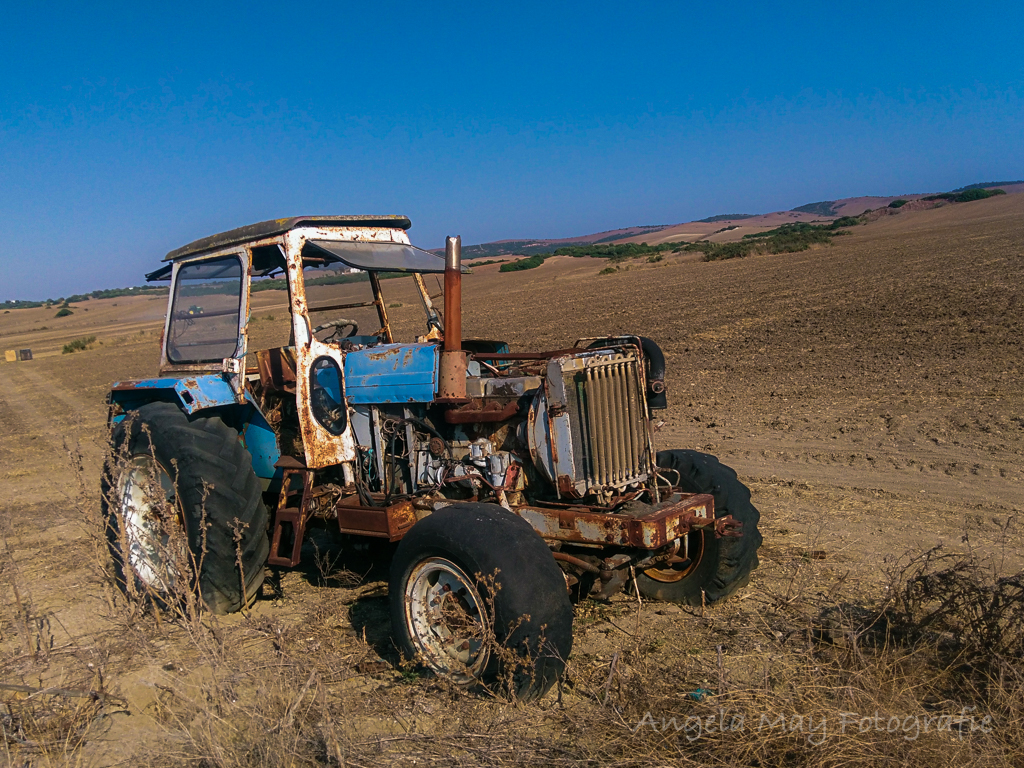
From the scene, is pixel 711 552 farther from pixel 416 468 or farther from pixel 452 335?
pixel 452 335

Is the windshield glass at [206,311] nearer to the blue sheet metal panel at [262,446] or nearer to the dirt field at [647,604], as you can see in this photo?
the dirt field at [647,604]

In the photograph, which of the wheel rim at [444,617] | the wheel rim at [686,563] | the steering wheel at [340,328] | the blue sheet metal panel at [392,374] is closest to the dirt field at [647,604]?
the wheel rim at [444,617]

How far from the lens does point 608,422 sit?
4.21m

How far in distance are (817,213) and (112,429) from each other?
130867 mm

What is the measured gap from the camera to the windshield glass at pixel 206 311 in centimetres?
522

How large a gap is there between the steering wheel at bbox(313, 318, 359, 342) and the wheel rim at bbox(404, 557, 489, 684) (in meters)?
2.30

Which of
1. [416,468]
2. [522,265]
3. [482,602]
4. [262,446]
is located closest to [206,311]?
[262,446]

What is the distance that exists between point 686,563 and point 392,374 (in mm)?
2121

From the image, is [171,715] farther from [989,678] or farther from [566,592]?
[989,678]

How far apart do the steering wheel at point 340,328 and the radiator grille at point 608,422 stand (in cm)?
223

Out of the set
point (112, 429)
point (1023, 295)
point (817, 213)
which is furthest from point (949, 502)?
point (817, 213)

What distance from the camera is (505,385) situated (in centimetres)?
438

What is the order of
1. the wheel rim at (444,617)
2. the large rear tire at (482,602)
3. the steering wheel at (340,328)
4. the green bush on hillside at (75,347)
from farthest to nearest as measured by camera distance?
the green bush on hillside at (75,347)
the steering wheel at (340,328)
the wheel rim at (444,617)
the large rear tire at (482,602)

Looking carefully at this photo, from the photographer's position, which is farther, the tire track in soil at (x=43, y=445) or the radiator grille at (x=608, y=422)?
the tire track in soil at (x=43, y=445)
